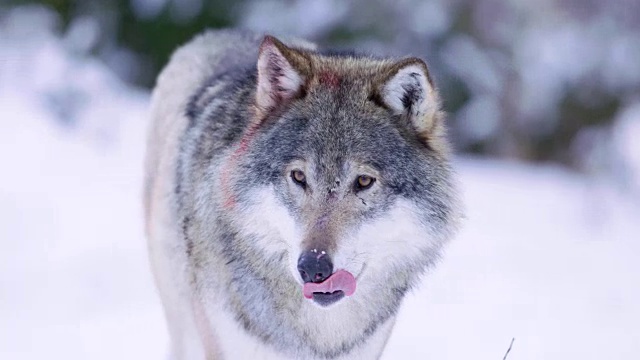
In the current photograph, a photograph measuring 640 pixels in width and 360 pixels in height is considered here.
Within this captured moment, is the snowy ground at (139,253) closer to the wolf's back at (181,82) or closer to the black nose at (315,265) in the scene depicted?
the black nose at (315,265)

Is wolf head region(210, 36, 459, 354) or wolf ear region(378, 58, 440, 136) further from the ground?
wolf ear region(378, 58, 440, 136)

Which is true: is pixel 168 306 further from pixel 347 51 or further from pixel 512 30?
pixel 512 30

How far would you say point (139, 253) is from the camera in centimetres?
777

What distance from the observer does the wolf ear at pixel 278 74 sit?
3.75 m

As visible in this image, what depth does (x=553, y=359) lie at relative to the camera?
6.07 m

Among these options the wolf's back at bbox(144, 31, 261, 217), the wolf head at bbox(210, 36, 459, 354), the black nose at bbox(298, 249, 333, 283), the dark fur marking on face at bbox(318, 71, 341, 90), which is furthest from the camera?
the wolf's back at bbox(144, 31, 261, 217)

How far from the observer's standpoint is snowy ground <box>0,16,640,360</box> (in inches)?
252

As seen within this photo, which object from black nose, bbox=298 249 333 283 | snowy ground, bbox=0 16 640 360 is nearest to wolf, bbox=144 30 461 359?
black nose, bbox=298 249 333 283

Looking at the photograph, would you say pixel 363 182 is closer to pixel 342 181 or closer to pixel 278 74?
pixel 342 181

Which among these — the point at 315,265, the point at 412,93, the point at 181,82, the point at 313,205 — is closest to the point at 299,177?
the point at 313,205

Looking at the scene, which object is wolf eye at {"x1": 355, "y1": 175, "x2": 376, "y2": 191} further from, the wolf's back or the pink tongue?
the wolf's back

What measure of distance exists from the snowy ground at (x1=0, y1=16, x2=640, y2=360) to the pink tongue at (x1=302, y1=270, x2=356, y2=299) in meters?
0.82

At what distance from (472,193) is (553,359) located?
413cm

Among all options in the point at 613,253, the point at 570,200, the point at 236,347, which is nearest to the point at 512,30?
the point at 570,200
